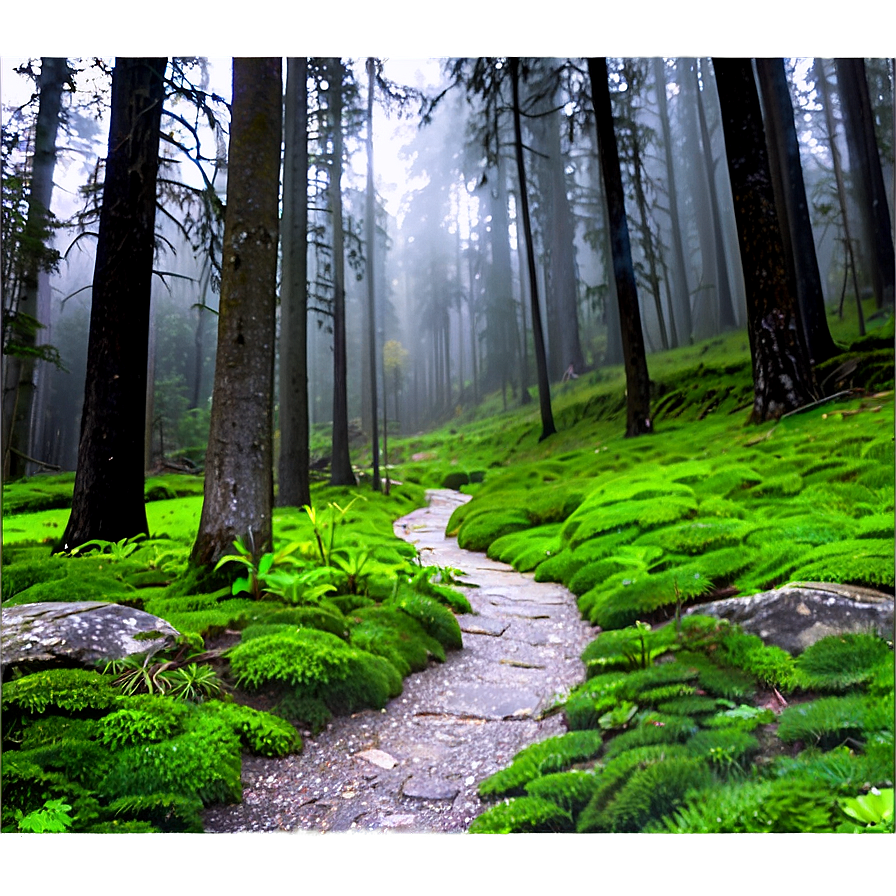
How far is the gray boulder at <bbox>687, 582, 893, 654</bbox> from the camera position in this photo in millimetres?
1373

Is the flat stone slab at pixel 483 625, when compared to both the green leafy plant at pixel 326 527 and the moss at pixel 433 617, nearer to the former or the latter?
the moss at pixel 433 617

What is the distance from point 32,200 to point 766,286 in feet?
9.96

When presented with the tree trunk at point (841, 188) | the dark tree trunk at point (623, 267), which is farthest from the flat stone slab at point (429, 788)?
the tree trunk at point (841, 188)

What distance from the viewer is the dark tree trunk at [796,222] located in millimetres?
2279

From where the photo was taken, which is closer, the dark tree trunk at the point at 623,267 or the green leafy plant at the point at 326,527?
the green leafy plant at the point at 326,527

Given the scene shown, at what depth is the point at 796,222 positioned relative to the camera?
2.46 m

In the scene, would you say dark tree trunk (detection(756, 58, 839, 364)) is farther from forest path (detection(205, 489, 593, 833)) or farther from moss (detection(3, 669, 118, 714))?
moss (detection(3, 669, 118, 714))

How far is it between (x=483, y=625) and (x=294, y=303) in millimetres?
2471

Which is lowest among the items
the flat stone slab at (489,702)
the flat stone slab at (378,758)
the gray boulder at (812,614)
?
the flat stone slab at (378,758)

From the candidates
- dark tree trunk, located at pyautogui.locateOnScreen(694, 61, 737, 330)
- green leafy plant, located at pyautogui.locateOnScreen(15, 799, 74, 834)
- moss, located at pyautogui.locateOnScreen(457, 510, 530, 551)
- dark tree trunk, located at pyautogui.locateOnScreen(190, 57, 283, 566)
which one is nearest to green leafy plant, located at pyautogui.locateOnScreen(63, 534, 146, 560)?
dark tree trunk, located at pyautogui.locateOnScreen(190, 57, 283, 566)

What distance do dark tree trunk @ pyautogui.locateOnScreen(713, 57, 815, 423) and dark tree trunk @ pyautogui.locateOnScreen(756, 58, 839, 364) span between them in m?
0.04

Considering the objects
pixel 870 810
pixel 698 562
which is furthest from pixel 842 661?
pixel 698 562

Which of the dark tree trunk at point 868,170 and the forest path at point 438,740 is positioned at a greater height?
the dark tree trunk at point 868,170

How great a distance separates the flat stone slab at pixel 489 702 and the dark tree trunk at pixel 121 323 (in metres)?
1.43
